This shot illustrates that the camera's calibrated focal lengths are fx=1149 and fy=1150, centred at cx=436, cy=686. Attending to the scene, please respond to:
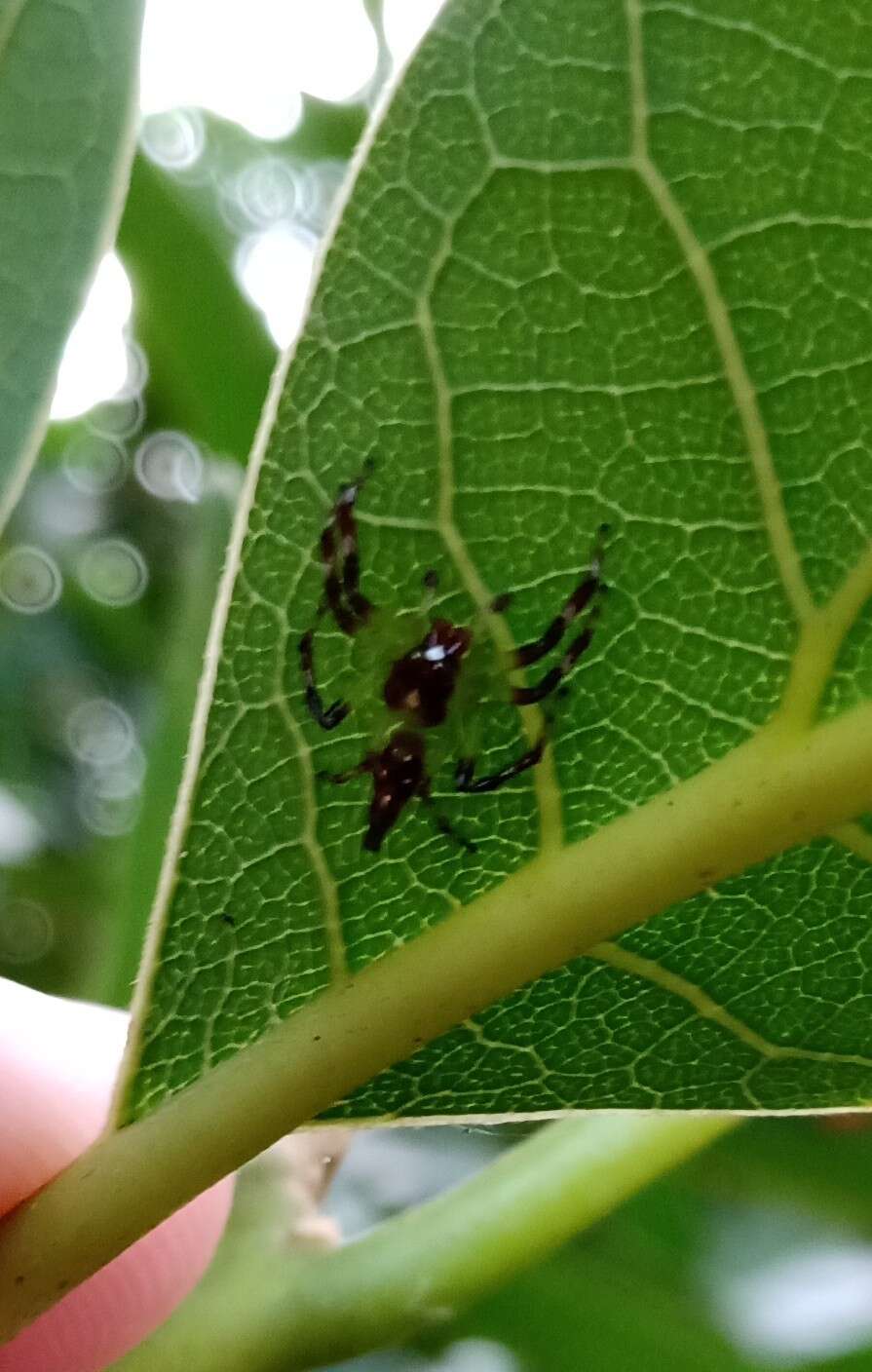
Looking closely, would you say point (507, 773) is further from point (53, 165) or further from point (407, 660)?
point (53, 165)

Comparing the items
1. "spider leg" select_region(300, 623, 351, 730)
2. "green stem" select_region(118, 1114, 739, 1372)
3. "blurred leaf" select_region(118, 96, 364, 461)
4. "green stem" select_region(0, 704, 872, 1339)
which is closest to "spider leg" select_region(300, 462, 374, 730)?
"spider leg" select_region(300, 623, 351, 730)

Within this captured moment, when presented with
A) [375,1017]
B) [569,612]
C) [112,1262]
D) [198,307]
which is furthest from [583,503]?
[198,307]

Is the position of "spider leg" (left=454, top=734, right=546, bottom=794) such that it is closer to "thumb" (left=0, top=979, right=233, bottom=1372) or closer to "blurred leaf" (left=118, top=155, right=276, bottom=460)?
"thumb" (left=0, top=979, right=233, bottom=1372)

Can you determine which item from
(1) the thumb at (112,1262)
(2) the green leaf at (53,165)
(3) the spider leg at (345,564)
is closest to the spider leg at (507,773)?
(3) the spider leg at (345,564)

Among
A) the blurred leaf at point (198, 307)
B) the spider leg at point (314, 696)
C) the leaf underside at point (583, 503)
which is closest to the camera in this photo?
the leaf underside at point (583, 503)

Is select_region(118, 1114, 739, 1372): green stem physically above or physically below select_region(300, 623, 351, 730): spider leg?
below

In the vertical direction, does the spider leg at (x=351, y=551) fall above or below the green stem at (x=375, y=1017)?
above

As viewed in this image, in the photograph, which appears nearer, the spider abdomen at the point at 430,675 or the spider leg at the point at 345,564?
the spider leg at the point at 345,564

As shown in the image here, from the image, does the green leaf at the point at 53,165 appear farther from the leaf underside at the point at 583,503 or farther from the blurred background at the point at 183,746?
the blurred background at the point at 183,746
